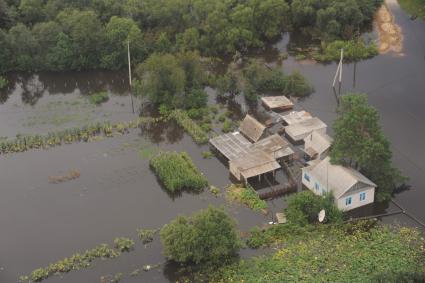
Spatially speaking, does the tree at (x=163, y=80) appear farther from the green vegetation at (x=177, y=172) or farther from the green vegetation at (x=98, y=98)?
the green vegetation at (x=177, y=172)

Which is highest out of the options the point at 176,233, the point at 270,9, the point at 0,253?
the point at 270,9

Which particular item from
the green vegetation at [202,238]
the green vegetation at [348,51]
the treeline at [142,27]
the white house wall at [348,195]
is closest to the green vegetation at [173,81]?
the treeline at [142,27]

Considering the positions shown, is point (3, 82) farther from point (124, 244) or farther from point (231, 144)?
point (124, 244)

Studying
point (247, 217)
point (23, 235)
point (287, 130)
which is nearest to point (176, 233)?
point (247, 217)

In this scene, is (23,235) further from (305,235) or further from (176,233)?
(305,235)

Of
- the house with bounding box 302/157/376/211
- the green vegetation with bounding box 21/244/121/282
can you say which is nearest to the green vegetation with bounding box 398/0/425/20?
the house with bounding box 302/157/376/211

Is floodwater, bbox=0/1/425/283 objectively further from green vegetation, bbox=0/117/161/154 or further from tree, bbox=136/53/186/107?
tree, bbox=136/53/186/107
